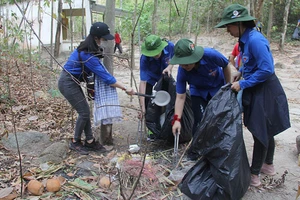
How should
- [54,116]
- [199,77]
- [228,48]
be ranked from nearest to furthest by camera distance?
[199,77] < [54,116] < [228,48]

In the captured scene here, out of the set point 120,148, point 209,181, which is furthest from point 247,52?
point 120,148

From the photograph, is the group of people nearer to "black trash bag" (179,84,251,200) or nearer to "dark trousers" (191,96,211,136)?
"dark trousers" (191,96,211,136)

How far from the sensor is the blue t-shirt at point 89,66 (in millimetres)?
3049

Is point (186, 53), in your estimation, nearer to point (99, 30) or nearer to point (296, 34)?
point (99, 30)

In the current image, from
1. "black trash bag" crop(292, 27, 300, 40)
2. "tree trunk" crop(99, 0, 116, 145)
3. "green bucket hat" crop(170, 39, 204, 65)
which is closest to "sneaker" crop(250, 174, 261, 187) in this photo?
"green bucket hat" crop(170, 39, 204, 65)

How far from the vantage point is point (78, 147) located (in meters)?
3.38

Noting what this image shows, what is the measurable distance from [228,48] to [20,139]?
1455cm

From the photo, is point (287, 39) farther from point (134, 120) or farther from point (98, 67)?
point (98, 67)

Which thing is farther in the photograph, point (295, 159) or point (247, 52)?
point (295, 159)

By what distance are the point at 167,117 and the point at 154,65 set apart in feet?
2.36

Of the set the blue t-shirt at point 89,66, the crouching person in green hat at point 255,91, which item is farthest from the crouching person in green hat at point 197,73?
the blue t-shirt at point 89,66

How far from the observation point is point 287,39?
17109 mm

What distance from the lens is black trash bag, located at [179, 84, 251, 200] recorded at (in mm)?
2182

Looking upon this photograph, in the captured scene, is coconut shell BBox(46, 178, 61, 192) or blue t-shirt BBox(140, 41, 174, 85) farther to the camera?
blue t-shirt BBox(140, 41, 174, 85)
